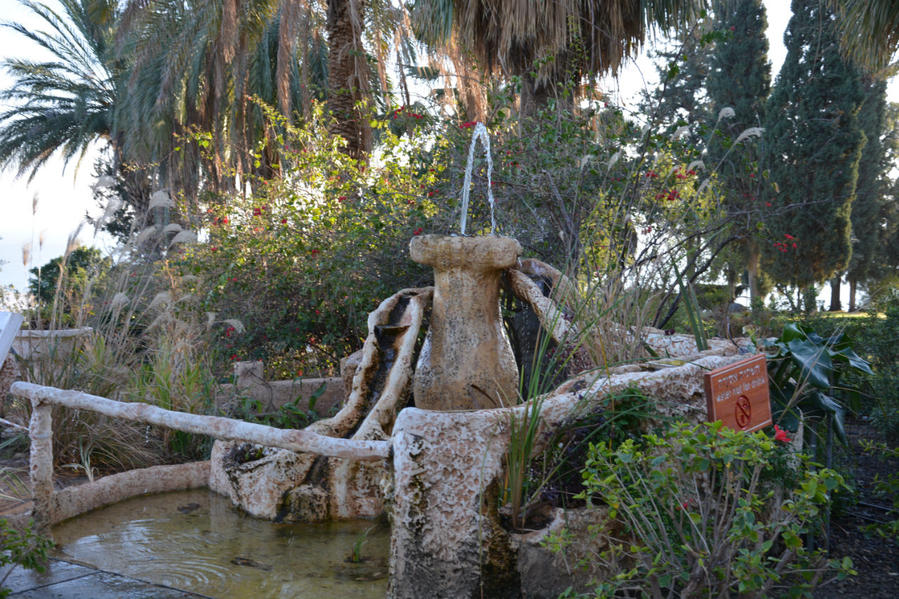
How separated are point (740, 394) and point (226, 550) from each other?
246 centimetres

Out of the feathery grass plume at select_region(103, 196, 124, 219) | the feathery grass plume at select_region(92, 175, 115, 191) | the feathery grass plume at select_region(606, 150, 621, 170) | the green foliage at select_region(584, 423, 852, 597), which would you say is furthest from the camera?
the feathery grass plume at select_region(92, 175, 115, 191)

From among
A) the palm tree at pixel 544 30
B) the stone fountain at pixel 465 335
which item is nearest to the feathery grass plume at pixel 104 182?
the stone fountain at pixel 465 335

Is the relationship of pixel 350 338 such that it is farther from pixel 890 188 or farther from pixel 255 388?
pixel 890 188

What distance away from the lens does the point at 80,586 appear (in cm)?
290

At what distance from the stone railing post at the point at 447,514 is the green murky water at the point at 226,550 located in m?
0.39

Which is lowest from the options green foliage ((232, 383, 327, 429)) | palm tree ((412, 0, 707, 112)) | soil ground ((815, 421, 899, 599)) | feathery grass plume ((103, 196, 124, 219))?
soil ground ((815, 421, 899, 599))

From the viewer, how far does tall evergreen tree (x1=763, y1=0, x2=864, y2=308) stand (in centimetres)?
1900

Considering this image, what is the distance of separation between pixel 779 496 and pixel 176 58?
1471 centimetres

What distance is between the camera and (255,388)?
19.6 feet

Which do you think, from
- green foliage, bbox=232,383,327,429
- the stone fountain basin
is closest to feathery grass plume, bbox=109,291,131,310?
green foliage, bbox=232,383,327,429

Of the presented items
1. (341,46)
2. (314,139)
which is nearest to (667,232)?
(314,139)

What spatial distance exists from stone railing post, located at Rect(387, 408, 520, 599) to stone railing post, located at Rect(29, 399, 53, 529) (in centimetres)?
195

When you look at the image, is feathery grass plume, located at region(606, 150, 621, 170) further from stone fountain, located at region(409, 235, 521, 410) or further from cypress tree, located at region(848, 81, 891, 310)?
cypress tree, located at region(848, 81, 891, 310)

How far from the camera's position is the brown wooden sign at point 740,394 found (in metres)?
2.69
